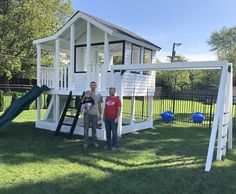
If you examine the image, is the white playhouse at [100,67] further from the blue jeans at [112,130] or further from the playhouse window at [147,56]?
the blue jeans at [112,130]

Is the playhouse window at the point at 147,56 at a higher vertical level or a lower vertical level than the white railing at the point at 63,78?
higher

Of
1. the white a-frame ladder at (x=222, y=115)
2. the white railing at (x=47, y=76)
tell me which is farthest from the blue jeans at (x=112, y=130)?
the white railing at (x=47, y=76)

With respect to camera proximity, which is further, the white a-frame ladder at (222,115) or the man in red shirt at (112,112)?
the man in red shirt at (112,112)

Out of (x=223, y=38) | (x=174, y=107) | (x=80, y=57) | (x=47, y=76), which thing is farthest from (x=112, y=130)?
(x=223, y=38)

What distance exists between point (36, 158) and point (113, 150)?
6.97ft

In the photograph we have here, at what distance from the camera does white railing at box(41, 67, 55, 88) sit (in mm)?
10992

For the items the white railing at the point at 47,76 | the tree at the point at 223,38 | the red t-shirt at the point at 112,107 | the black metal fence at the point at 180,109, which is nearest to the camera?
the red t-shirt at the point at 112,107

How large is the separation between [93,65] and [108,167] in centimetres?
437

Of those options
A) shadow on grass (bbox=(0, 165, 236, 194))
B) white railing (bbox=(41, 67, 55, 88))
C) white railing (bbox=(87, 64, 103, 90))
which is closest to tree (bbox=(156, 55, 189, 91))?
white railing (bbox=(41, 67, 55, 88))

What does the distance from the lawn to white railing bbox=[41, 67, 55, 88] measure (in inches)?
112

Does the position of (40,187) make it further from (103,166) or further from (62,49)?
(62,49)

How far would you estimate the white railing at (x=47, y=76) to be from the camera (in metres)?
11.0

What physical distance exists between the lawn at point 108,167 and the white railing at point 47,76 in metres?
2.85

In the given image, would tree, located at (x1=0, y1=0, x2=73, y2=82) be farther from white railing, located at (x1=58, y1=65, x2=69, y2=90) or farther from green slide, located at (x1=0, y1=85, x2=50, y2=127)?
green slide, located at (x1=0, y1=85, x2=50, y2=127)
